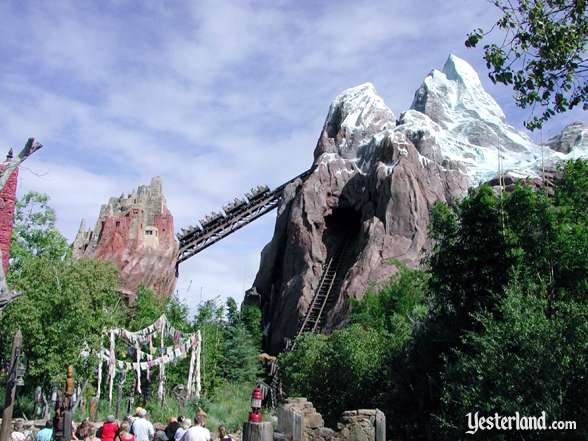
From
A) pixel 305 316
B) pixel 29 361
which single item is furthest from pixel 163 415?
pixel 305 316

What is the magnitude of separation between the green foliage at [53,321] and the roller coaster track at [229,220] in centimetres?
1948

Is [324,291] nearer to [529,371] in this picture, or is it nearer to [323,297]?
[323,297]

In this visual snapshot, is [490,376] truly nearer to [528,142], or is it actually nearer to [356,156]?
[356,156]

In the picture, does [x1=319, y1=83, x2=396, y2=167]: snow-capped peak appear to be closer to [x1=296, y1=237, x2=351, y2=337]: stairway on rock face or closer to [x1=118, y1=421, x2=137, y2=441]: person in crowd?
[x1=296, y1=237, x2=351, y2=337]: stairway on rock face

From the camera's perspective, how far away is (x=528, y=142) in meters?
45.1

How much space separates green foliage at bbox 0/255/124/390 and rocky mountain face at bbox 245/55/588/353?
47.6 ft

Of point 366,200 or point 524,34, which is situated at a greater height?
point 366,200

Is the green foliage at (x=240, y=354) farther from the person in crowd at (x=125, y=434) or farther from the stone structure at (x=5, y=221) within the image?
the stone structure at (x=5, y=221)

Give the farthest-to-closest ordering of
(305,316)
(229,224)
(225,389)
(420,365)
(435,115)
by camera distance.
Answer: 1. (435,115)
2. (229,224)
3. (305,316)
4. (225,389)
5. (420,365)

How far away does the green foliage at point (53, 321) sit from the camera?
21703mm

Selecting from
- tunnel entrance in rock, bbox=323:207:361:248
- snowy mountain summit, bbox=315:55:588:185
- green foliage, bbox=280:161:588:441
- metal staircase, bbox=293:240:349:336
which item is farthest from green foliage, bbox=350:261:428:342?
snowy mountain summit, bbox=315:55:588:185

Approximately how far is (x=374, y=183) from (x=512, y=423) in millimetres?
29290

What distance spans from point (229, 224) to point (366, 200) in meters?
9.59

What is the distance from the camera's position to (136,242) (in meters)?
43.5
